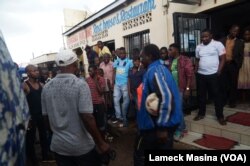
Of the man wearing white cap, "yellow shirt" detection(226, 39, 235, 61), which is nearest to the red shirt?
the man wearing white cap

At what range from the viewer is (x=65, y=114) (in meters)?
2.24

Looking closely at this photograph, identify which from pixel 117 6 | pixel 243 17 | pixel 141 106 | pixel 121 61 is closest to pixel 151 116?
pixel 141 106

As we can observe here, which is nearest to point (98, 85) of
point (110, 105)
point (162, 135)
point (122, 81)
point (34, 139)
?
point (122, 81)

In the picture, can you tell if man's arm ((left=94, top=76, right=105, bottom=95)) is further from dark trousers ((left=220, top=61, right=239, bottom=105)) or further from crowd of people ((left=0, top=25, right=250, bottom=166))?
dark trousers ((left=220, top=61, right=239, bottom=105))

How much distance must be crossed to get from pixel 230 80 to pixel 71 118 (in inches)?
178

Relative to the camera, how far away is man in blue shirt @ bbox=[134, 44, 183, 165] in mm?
2619

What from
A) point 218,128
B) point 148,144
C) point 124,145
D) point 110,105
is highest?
point 148,144

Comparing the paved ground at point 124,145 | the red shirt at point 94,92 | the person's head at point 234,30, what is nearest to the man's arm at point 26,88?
the red shirt at point 94,92

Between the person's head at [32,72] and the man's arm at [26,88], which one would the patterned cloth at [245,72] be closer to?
the person's head at [32,72]

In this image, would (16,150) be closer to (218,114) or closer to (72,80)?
(72,80)

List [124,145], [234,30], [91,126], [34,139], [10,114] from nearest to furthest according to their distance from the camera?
[10,114]
[91,126]
[34,139]
[124,145]
[234,30]

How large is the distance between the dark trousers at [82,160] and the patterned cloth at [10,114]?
1.32m

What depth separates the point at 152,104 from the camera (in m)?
2.66

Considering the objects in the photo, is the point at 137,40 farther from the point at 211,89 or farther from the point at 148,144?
the point at 148,144
